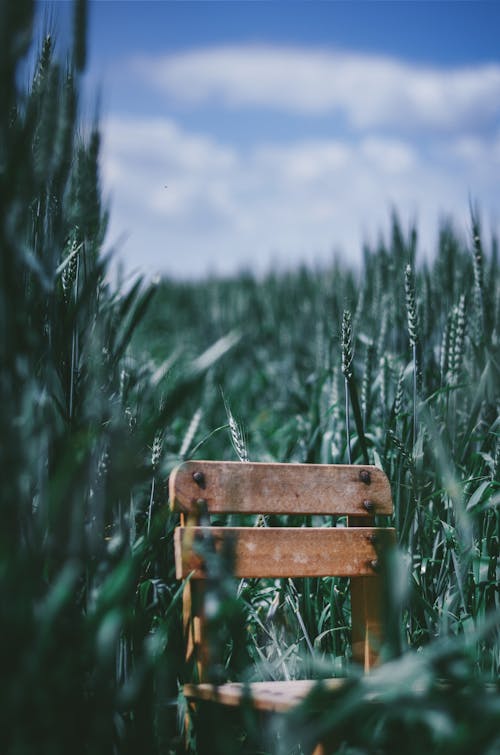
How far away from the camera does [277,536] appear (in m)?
1.97

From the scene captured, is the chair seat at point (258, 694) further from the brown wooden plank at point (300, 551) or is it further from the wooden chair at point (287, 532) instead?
the brown wooden plank at point (300, 551)

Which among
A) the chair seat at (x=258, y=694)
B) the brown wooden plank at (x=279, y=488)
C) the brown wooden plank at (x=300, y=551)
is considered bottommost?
the chair seat at (x=258, y=694)

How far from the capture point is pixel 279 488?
79.7 inches

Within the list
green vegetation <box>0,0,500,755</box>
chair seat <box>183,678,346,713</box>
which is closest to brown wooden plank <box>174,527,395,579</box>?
green vegetation <box>0,0,500,755</box>

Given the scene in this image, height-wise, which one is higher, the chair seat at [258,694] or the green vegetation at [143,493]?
the green vegetation at [143,493]

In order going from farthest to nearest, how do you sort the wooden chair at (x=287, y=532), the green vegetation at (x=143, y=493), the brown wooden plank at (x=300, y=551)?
the brown wooden plank at (x=300, y=551), the wooden chair at (x=287, y=532), the green vegetation at (x=143, y=493)

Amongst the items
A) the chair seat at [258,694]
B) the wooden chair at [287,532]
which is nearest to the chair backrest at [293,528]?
the wooden chair at [287,532]

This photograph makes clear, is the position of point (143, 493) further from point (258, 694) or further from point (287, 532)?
point (258, 694)

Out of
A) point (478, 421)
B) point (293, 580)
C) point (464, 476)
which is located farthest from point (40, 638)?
point (478, 421)

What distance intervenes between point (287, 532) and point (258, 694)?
0.48 metres

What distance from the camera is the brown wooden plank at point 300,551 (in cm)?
192

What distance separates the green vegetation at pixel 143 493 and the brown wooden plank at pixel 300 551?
117 millimetres

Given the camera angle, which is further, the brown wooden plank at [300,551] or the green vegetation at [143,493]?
the brown wooden plank at [300,551]

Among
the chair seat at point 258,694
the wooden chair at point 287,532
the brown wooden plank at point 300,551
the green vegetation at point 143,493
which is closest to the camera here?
the green vegetation at point 143,493
